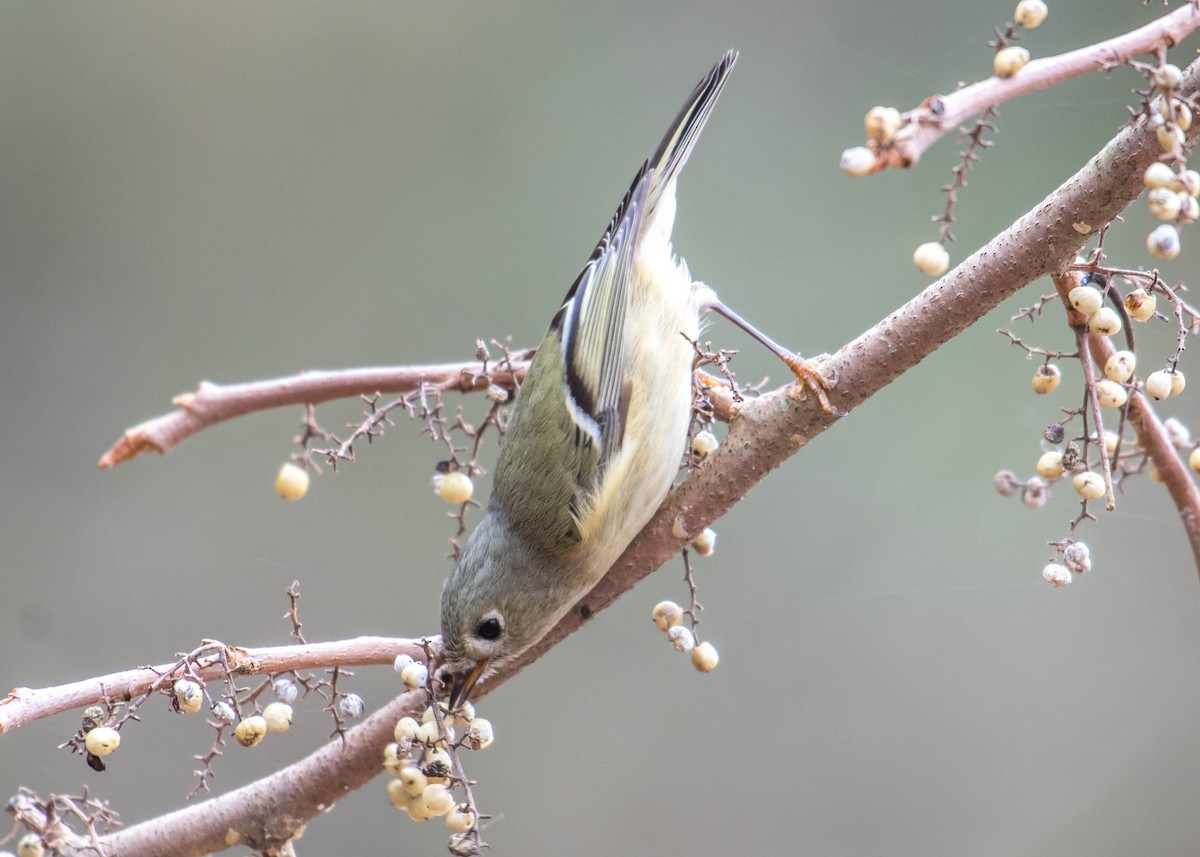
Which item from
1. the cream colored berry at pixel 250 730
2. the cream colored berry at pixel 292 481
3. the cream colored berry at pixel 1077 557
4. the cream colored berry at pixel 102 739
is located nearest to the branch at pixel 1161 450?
the cream colored berry at pixel 1077 557

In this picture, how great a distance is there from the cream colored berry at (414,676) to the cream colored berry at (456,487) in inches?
11.1

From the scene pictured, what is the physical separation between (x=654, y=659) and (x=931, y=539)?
1.02 m

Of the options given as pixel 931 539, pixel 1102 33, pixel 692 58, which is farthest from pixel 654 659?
pixel 1102 33

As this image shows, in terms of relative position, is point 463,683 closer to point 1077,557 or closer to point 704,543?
point 704,543

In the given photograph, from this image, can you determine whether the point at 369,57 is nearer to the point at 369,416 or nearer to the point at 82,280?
the point at 82,280

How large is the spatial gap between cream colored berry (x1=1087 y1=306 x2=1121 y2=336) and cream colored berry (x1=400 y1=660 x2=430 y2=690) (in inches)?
36.9

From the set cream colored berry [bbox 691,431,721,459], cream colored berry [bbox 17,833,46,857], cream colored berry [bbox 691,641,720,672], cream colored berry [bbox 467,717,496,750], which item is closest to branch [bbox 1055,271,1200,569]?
cream colored berry [bbox 691,431,721,459]

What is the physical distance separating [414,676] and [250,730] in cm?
20

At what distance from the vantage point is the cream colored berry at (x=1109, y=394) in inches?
52.7

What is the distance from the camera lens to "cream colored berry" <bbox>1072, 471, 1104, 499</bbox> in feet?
4.67

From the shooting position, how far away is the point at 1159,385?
135cm

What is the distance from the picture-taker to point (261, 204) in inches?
175

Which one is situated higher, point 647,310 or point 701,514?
point 647,310

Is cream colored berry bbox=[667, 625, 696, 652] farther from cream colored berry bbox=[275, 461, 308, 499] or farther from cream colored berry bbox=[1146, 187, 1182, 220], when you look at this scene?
cream colored berry bbox=[1146, 187, 1182, 220]
